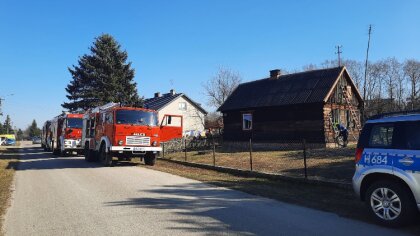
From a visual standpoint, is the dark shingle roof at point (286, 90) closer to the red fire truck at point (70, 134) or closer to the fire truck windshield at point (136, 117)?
the red fire truck at point (70, 134)

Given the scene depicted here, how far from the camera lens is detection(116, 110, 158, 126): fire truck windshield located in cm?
1880

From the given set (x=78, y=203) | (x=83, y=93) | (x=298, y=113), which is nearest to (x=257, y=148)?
(x=298, y=113)

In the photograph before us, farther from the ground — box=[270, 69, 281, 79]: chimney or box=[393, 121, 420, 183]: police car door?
box=[270, 69, 281, 79]: chimney

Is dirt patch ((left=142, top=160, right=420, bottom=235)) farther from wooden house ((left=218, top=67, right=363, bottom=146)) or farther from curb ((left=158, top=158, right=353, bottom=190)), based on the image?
wooden house ((left=218, top=67, right=363, bottom=146))

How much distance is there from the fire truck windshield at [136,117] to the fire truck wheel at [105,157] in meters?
1.75

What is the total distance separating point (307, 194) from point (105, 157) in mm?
11888

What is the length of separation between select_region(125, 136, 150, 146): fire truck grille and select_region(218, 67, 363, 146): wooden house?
12.2m

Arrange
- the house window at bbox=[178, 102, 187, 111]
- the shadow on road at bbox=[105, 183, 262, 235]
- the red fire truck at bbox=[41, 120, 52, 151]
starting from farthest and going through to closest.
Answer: the house window at bbox=[178, 102, 187, 111] < the red fire truck at bbox=[41, 120, 52, 151] < the shadow on road at bbox=[105, 183, 262, 235]

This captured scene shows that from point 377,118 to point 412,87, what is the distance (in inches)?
2597

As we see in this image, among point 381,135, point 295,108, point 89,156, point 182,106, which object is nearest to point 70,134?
point 89,156

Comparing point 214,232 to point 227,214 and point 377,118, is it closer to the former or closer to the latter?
point 227,214

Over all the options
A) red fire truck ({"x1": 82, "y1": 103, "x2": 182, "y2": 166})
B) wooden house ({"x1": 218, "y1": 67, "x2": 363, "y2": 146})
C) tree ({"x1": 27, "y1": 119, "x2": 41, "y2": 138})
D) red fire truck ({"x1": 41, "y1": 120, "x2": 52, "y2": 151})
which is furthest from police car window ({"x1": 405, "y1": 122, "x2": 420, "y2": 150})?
tree ({"x1": 27, "y1": 119, "x2": 41, "y2": 138})

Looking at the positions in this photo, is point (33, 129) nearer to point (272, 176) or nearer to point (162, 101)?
point (162, 101)

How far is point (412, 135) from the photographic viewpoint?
264 inches
